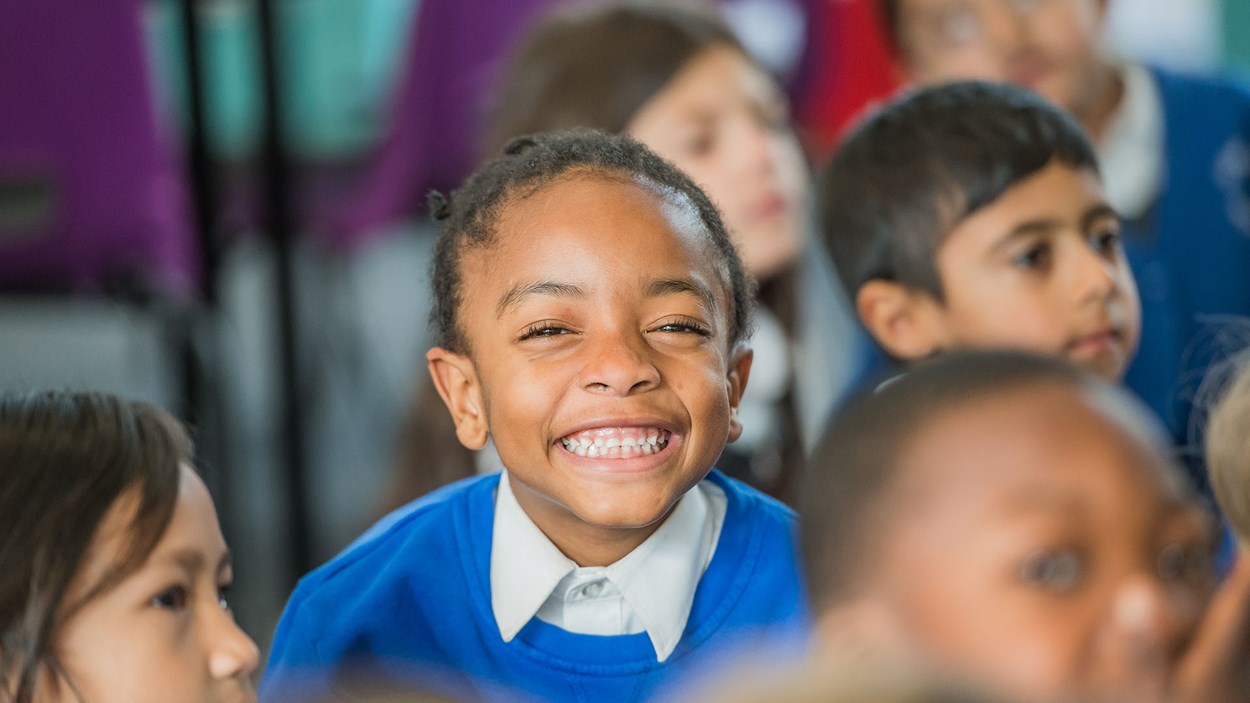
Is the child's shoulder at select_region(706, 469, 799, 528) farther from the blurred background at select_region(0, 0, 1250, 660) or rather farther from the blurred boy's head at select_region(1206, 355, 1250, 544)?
the blurred background at select_region(0, 0, 1250, 660)

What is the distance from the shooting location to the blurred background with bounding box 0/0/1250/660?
2295 millimetres

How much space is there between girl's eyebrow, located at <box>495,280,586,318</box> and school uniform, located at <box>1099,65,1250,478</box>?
40.9 inches

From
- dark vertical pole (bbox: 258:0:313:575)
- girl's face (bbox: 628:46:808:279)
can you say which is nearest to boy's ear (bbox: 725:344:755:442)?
girl's face (bbox: 628:46:808:279)

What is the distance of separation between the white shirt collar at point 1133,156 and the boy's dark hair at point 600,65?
514mm

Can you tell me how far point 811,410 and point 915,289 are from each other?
0.48m

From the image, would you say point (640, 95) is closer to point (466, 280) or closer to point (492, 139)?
point (492, 139)

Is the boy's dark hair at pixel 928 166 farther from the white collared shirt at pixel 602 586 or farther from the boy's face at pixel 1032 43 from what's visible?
the white collared shirt at pixel 602 586

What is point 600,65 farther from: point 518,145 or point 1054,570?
point 1054,570

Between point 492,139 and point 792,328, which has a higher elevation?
point 492,139

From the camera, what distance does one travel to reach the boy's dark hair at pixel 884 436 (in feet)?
2.90

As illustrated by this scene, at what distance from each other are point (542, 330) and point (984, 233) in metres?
0.60

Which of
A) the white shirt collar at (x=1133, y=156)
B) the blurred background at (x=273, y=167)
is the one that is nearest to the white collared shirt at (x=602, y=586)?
the blurred background at (x=273, y=167)

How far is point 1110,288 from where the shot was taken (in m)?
1.57

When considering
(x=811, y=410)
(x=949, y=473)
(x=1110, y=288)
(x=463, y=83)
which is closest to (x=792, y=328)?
(x=811, y=410)
